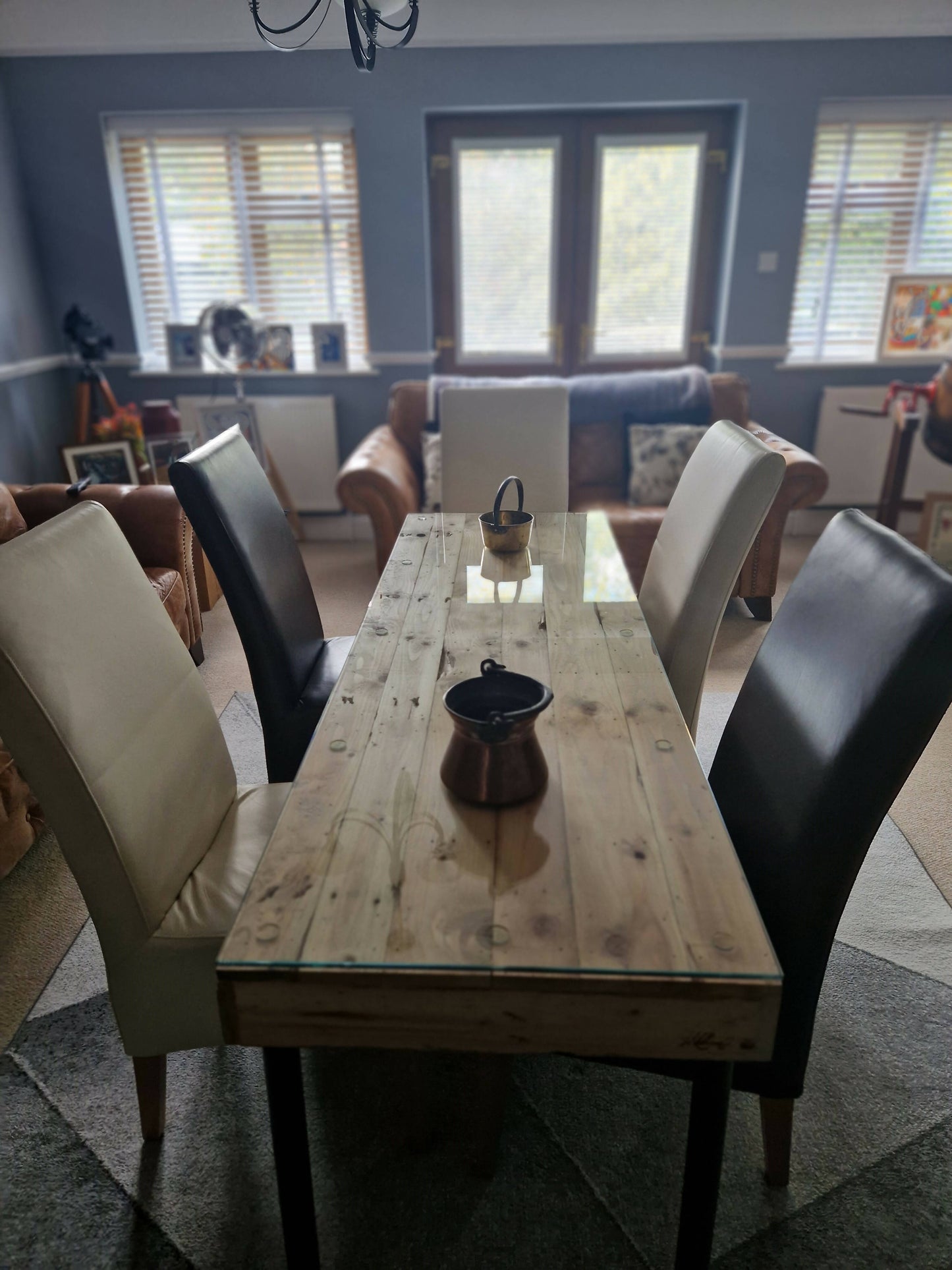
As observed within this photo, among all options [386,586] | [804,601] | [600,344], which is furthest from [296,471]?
[804,601]

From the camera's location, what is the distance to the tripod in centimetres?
393

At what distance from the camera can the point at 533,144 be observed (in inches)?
156

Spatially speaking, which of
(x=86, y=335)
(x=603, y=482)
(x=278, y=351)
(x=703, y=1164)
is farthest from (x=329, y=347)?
(x=703, y=1164)

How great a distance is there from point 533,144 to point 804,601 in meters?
3.61

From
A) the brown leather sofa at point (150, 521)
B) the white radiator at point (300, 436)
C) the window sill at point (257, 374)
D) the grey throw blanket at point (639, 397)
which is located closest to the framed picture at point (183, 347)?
the window sill at point (257, 374)

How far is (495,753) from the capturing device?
951mm

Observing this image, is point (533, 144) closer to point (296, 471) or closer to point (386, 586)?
point (296, 471)

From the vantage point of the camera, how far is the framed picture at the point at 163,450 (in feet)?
12.6

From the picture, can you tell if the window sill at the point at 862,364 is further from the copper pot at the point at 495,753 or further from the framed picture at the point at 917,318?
the copper pot at the point at 495,753

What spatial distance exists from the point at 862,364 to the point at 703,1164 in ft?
13.9

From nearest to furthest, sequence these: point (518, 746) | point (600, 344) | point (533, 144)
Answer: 1. point (518, 746)
2. point (533, 144)
3. point (600, 344)

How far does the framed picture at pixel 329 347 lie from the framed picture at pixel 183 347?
0.58m

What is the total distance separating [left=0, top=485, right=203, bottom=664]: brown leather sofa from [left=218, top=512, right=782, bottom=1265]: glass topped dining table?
1728 millimetres

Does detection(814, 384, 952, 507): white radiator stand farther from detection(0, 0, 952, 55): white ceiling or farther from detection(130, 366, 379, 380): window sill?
detection(130, 366, 379, 380): window sill
